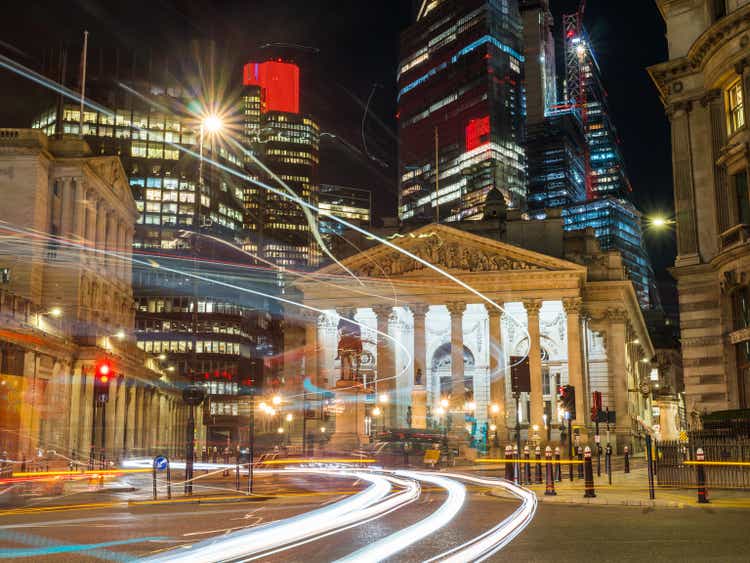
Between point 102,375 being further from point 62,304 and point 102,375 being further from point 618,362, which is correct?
point 618,362

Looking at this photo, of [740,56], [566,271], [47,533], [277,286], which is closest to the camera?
[47,533]

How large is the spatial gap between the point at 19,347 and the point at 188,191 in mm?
98222

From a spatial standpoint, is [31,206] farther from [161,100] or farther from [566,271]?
[161,100]

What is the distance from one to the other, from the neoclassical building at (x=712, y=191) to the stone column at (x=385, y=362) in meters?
35.8

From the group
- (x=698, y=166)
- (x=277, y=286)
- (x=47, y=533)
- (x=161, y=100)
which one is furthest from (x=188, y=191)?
(x=47, y=533)

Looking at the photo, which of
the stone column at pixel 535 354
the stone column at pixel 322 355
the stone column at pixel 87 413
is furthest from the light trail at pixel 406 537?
the stone column at pixel 322 355

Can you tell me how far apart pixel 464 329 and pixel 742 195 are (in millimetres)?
47055

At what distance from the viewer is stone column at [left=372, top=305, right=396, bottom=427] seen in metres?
71.4

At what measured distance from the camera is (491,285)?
7125cm

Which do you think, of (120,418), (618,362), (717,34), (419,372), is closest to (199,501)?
(717,34)

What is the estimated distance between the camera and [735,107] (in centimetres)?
3681

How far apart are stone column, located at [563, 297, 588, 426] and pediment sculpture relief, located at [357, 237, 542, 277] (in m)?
6.10

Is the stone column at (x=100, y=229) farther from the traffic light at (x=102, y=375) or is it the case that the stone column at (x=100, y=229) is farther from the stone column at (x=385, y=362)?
the traffic light at (x=102, y=375)

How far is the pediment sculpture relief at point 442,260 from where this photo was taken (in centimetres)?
7162
